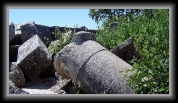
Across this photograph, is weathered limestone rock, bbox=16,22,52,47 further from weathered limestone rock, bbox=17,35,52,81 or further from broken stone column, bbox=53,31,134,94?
broken stone column, bbox=53,31,134,94

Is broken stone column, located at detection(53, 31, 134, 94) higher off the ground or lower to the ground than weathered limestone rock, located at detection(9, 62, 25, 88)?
higher

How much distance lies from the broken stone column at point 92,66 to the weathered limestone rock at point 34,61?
1.43 metres

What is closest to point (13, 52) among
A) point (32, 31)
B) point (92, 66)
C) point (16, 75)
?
point (32, 31)

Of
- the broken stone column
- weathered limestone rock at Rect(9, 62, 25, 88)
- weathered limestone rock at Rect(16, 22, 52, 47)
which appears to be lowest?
weathered limestone rock at Rect(9, 62, 25, 88)

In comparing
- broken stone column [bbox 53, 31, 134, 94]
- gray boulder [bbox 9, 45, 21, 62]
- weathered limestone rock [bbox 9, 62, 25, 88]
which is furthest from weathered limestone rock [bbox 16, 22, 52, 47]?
broken stone column [bbox 53, 31, 134, 94]

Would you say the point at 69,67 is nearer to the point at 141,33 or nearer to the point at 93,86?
the point at 93,86

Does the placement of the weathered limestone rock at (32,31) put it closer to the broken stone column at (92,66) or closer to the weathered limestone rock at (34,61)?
the weathered limestone rock at (34,61)

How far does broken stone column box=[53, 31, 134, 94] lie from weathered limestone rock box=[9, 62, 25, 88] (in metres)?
1.32

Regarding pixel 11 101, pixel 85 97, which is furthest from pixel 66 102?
pixel 11 101

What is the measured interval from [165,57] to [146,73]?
1.29ft

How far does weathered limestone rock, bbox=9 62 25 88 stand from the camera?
242 inches

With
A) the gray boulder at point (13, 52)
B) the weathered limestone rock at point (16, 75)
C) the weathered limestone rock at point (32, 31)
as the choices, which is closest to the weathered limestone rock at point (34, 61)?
the weathered limestone rock at point (16, 75)

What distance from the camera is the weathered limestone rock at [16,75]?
20.2 feet

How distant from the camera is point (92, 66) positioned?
14.3 ft
